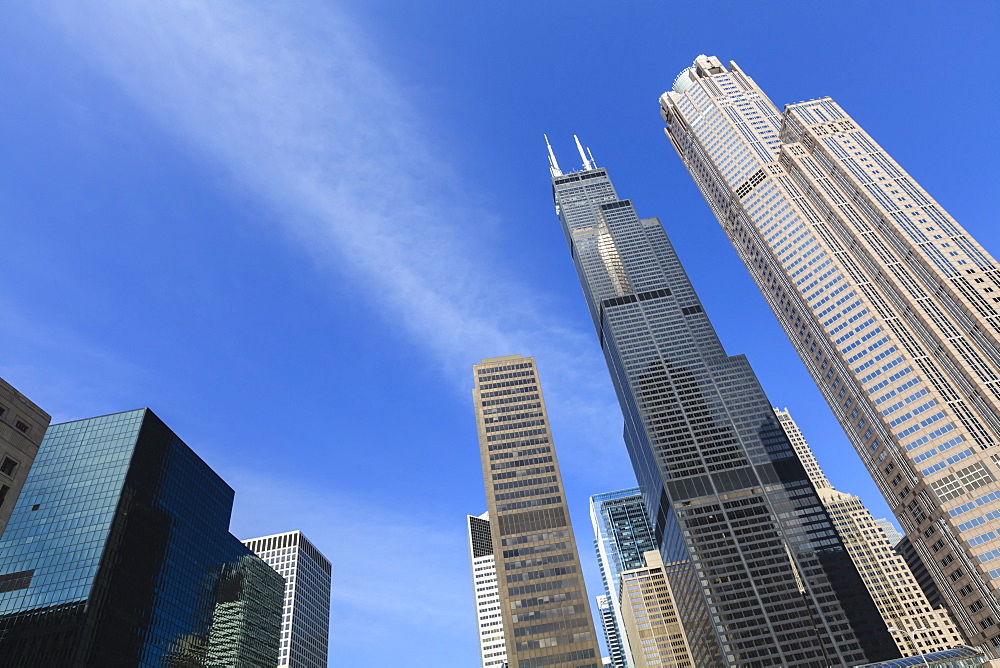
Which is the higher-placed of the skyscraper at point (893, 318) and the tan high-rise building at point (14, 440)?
the skyscraper at point (893, 318)

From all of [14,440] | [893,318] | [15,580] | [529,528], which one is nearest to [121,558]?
[15,580]

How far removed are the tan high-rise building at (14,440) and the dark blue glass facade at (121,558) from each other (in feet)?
170

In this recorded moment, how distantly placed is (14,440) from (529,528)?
97.3m

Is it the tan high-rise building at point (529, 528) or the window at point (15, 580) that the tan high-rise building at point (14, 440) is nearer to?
the window at point (15, 580)

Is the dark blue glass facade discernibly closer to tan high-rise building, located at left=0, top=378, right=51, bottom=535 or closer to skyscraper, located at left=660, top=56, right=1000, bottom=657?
tan high-rise building, located at left=0, top=378, right=51, bottom=535

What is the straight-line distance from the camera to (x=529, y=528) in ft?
450

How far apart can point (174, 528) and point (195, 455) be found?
19795 millimetres

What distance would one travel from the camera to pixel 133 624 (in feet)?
375

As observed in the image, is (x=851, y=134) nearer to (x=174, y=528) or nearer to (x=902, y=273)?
(x=902, y=273)

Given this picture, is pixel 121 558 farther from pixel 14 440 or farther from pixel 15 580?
pixel 14 440

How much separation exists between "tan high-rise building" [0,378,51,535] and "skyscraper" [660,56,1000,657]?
5932 inches

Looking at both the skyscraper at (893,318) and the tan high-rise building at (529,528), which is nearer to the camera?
the skyscraper at (893,318)

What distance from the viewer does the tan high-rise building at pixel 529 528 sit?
121m

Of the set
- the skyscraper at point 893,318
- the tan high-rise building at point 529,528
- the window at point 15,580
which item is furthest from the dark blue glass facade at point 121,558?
the skyscraper at point 893,318
